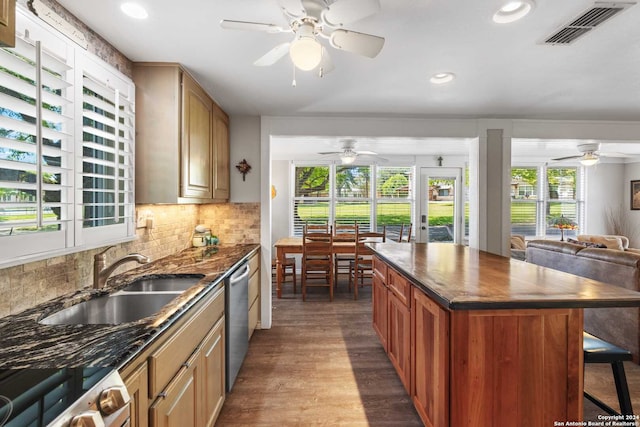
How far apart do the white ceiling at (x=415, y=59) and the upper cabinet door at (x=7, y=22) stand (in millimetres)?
845

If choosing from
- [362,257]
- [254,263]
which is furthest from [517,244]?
[254,263]

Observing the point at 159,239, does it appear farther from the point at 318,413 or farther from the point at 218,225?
the point at 318,413

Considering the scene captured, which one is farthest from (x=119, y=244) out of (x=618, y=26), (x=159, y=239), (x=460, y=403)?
(x=618, y=26)

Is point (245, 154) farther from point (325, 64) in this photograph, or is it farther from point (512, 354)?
point (512, 354)

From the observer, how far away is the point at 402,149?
5617 mm

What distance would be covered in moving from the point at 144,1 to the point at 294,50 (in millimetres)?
829

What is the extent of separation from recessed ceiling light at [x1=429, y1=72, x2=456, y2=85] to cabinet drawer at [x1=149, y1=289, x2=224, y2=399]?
2.22m

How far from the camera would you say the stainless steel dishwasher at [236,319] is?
2.14 meters

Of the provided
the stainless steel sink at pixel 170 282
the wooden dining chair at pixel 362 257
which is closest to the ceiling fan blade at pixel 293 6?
the stainless steel sink at pixel 170 282

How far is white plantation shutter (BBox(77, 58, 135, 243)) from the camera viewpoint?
1670mm

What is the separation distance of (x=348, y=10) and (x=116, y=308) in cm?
180

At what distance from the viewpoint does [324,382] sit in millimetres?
2434

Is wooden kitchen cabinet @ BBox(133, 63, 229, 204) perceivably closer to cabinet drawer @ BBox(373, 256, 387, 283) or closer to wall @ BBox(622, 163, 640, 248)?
cabinet drawer @ BBox(373, 256, 387, 283)

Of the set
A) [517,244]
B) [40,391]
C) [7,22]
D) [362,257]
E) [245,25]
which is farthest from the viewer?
[517,244]
